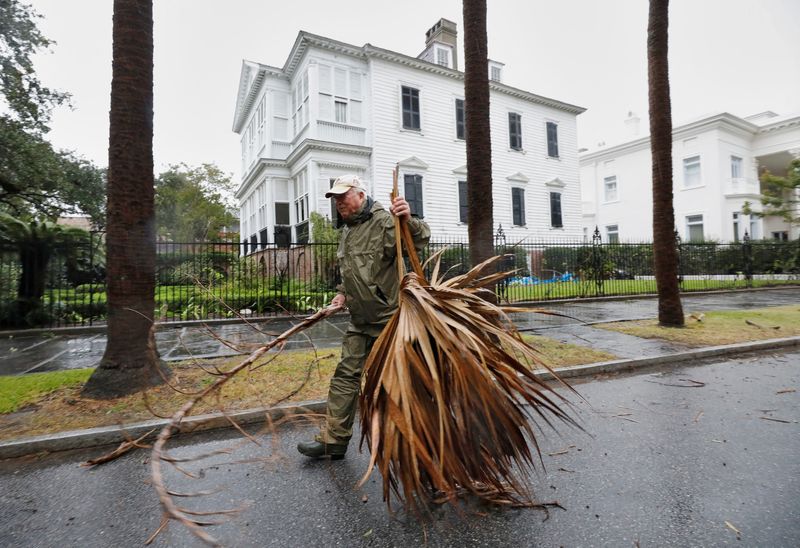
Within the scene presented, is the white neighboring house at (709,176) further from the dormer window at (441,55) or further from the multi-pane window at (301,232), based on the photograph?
the multi-pane window at (301,232)

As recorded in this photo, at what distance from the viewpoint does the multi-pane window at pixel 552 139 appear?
23.5m

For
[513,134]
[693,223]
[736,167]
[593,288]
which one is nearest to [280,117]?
[513,134]

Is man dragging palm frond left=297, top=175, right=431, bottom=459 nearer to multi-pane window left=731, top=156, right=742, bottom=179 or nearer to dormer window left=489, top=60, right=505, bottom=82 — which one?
dormer window left=489, top=60, right=505, bottom=82

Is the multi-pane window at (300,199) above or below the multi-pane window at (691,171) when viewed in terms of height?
below

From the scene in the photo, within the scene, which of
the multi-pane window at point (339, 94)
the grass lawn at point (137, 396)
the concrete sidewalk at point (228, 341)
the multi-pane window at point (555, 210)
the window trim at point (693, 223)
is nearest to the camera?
the grass lawn at point (137, 396)

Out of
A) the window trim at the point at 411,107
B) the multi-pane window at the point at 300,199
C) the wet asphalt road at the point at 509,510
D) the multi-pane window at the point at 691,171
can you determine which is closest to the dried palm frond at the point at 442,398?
the wet asphalt road at the point at 509,510

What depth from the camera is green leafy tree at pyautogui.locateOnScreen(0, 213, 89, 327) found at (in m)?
8.97

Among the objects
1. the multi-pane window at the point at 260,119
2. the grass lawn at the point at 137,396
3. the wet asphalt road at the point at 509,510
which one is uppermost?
→ the multi-pane window at the point at 260,119

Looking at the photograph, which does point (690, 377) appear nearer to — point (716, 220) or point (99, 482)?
point (99, 482)

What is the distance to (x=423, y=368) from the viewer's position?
2002mm

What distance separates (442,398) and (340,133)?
17421mm

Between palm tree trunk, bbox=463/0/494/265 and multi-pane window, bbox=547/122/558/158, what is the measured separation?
61.5 ft

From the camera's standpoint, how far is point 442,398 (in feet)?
6.35

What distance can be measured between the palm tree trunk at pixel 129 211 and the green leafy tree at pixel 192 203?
29.3 m
